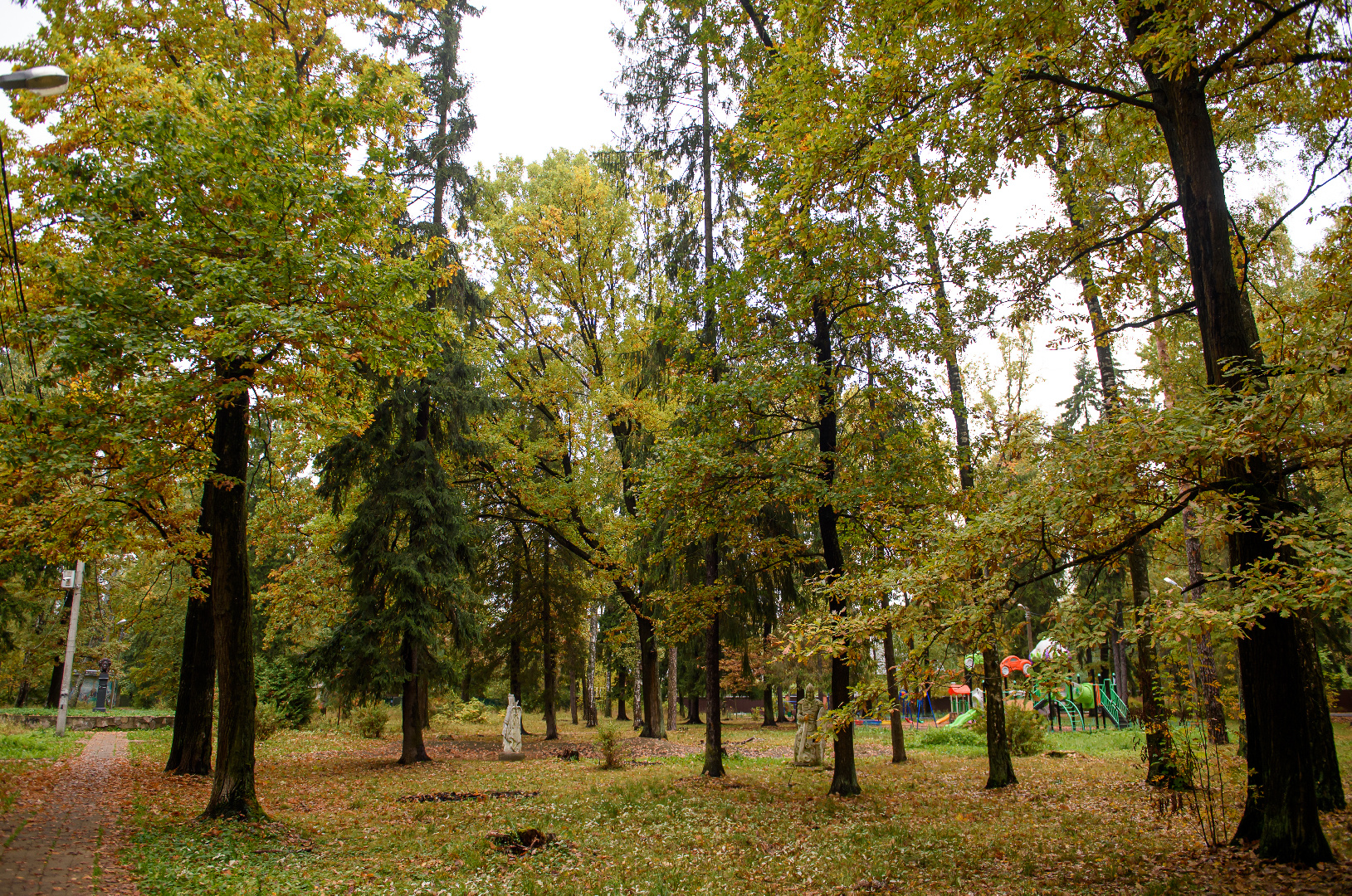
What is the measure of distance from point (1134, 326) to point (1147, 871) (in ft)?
15.6

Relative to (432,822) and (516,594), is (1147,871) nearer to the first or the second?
(432,822)

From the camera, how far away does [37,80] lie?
3.54 meters

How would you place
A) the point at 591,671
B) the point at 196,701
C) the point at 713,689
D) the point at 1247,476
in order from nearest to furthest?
the point at 1247,476
the point at 196,701
the point at 713,689
the point at 591,671

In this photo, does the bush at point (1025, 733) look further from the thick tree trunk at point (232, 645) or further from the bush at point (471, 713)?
the bush at point (471, 713)

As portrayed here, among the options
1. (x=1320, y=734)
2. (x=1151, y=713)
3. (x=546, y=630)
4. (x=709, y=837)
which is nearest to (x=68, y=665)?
(x=546, y=630)

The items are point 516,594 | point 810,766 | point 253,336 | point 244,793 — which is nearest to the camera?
point 253,336

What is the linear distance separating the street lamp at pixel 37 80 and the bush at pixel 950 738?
19.8 meters

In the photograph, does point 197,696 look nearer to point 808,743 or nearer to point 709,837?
point 709,837

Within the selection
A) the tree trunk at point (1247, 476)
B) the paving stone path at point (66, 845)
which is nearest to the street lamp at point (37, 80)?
the paving stone path at point (66, 845)

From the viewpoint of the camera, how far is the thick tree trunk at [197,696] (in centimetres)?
1195

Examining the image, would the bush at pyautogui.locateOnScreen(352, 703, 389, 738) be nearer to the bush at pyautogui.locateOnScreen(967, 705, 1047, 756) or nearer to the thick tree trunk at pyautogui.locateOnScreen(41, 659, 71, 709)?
the thick tree trunk at pyautogui.locateOnScreen(41, 659, 71, 709)

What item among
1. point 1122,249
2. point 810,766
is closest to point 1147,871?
point 1122,249

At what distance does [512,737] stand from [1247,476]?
628 inches

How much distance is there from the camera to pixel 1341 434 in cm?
425
